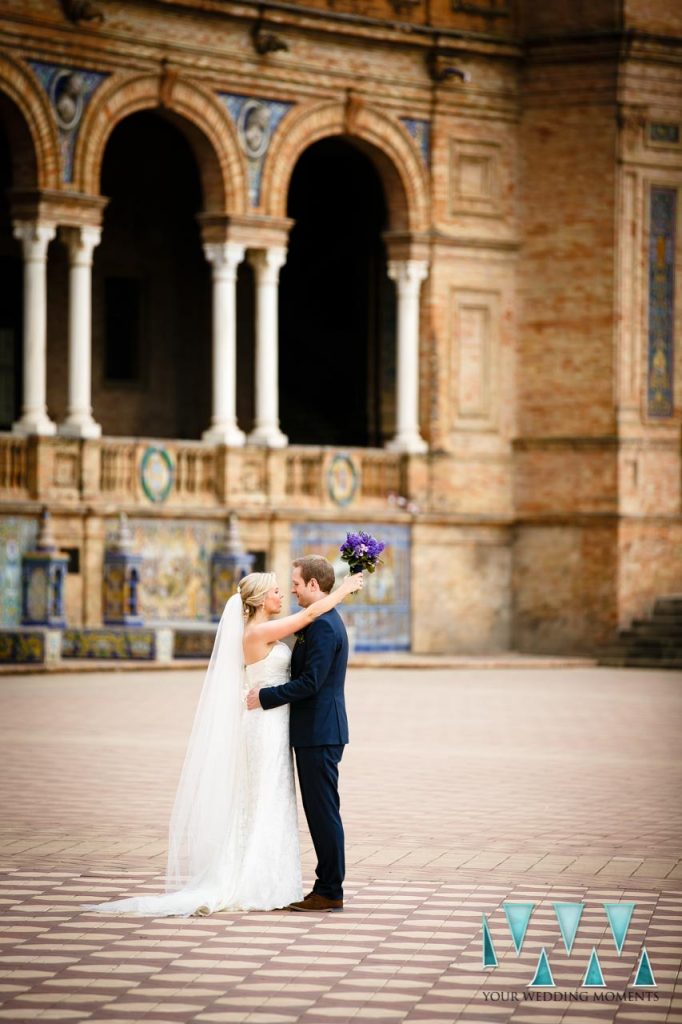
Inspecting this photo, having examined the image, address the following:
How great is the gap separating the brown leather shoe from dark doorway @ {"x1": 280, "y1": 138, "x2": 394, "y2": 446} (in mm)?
22482

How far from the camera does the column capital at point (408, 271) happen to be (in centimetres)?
3014

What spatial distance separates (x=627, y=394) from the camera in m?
30.1

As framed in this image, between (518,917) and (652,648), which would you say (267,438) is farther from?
(518,917)

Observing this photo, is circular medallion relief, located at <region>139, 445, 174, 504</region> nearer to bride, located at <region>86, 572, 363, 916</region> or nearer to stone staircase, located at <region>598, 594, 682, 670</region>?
stone staircase, located at <region>598, 594, 682, 670</region>

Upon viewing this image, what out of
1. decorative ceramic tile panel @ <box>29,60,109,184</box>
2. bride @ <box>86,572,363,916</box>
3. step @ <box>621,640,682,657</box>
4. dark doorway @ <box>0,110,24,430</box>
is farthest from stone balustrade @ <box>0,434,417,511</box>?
bride @ <box>86,572,363,916</box>

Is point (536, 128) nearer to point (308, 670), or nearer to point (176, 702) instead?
point (176, 702)

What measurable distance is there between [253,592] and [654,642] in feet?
67.9

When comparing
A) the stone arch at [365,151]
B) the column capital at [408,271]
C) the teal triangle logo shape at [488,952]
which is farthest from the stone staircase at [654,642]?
the teal triangle logo shape at [488,952]

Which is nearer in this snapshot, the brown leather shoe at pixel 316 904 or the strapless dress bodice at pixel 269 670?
the brown leather shoe at pixel 316 904

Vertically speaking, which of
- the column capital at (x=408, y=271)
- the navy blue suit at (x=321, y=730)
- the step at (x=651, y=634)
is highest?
the column capital at (x=408, y=271)

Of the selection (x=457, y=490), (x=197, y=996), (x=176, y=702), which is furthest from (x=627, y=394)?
(x=197, y=996)

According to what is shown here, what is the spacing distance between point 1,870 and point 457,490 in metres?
20.8

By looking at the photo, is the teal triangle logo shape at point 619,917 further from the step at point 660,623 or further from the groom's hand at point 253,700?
the step at point 660,623

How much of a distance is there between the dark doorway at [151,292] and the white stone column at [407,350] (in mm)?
3215
